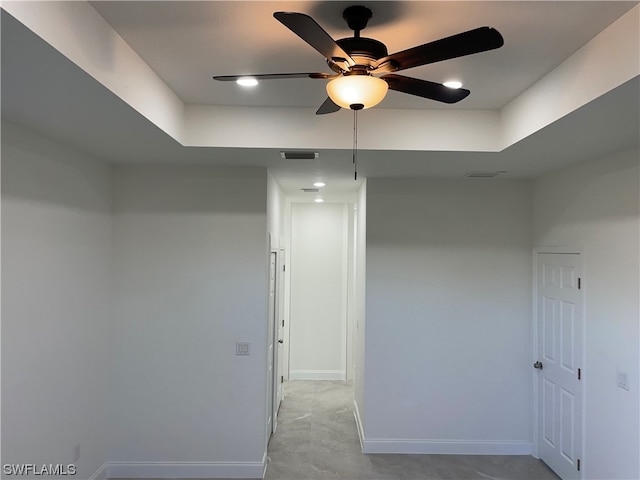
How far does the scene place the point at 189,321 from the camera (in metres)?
3.43

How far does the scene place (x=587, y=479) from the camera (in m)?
2.99

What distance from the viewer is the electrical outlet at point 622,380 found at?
2626 mm

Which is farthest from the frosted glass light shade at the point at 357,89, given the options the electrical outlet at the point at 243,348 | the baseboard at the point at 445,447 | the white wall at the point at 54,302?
the baseboard at the point at 445,447

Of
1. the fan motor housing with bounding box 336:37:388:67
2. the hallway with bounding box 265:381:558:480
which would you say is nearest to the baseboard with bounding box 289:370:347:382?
the hallway with bounding box 265:381:558:480

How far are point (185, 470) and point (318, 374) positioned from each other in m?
2.91

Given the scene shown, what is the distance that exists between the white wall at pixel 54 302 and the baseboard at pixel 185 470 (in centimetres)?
19

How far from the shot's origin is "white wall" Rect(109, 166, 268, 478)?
11.1 feet

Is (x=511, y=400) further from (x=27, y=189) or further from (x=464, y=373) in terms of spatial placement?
(x=27, y=189)

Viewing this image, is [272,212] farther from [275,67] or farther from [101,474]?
[101,474]

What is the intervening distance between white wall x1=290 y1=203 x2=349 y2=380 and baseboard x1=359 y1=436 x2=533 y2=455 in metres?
2.28

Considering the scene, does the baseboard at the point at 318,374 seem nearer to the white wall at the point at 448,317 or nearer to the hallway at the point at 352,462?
the hallway at the point at 352,462

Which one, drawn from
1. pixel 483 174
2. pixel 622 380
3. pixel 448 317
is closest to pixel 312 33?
pixel 483 174

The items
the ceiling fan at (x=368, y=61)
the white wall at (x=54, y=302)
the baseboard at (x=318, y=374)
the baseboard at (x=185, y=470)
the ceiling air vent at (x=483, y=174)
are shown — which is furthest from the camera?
the baseboard at (x=318, y=374)

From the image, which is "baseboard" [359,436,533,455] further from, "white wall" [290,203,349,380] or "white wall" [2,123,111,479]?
"white wall" [2,123,111,479]
